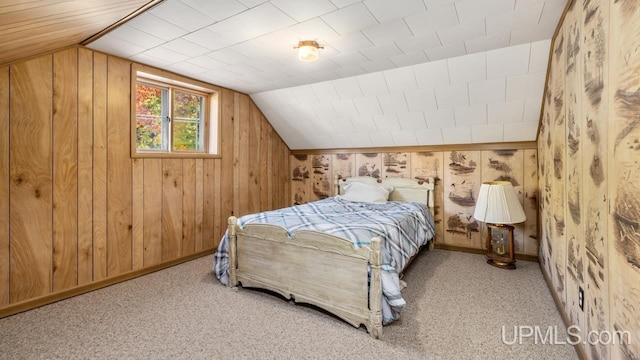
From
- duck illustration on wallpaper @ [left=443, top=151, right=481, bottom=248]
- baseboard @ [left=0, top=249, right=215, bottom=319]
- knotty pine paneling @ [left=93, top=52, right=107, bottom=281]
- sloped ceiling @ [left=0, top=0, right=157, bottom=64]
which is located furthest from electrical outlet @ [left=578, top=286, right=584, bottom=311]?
knotty pine paneling @ [left=93, top=52, right=107, bottom=281]

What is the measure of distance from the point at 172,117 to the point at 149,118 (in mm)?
234

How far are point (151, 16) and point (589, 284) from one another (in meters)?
2.98

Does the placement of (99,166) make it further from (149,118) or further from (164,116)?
(164,116)

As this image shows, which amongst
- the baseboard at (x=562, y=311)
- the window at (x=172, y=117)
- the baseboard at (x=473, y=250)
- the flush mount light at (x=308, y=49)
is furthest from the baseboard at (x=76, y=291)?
the baseboard at (x=562, y=311)

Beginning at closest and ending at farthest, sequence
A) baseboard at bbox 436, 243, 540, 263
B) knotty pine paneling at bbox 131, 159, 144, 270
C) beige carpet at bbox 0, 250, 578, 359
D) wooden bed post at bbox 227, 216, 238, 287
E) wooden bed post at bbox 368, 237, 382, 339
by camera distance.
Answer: beige carpet at bbox 0, 250, 578, 359
wooden bed post at bbox 368, 237, 382, 339
wooden bed post at bbox 227, 216, 238, 287
knotty pine paneling at bbox 131, 159, 144, 270
baseboard at bbox 436, 243, 540, 263

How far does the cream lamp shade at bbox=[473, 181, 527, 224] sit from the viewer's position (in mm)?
2949

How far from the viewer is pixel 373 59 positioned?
106 inches

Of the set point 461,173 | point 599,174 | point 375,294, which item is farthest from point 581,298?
point 461,173

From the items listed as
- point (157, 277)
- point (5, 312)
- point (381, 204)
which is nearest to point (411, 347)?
point (381, 204)

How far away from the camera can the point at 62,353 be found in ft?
5.65

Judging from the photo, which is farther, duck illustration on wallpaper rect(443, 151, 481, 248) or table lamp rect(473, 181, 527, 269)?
duck illustration on wallpaper rect(443, 151, 481, 248)

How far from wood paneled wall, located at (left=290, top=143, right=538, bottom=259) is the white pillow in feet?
1.27

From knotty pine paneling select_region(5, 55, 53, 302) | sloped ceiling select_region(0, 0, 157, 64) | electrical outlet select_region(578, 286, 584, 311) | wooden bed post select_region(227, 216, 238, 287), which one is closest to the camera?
sloped ceiling select_region(0, 0, 157, 64)

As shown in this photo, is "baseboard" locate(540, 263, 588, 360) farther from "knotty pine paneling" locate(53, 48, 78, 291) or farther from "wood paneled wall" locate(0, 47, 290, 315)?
"knotty pine paneling" locate(53, 48, 78, 291)
